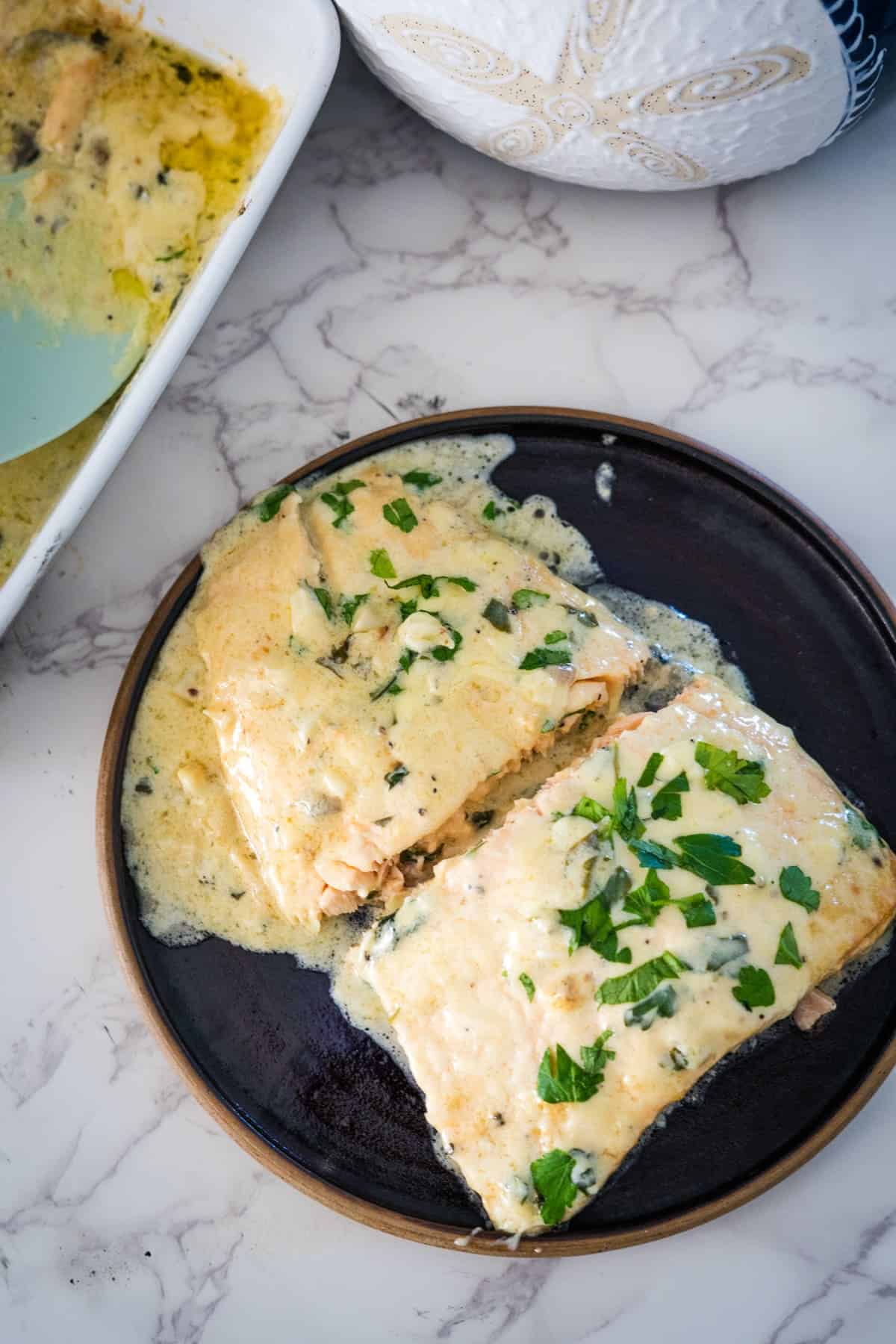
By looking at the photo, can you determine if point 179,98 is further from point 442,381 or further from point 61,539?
point 61,539

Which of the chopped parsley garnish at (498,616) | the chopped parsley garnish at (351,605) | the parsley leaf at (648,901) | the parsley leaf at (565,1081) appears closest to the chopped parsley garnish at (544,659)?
the chopped parsley garnish at (498,616)

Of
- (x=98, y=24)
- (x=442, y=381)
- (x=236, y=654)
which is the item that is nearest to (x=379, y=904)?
(x=236, y=654)

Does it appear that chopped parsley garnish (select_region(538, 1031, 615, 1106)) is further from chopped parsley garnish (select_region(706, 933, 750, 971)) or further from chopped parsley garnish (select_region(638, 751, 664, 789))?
chopped parsley garnish (select_region(638, 751, 664, 789))

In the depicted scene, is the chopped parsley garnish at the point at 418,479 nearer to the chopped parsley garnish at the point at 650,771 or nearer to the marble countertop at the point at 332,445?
the marble countertop at the point at 332,445

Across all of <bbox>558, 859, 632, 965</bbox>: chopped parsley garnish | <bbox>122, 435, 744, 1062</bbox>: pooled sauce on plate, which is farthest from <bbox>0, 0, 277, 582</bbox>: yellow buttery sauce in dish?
<bbox>558, 859, 632, 965</bbox>: chopped parsley garnish

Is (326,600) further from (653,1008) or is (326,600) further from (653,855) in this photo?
(653,1008)
